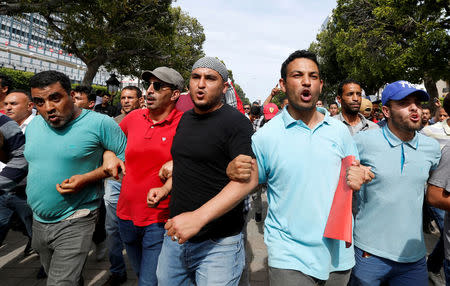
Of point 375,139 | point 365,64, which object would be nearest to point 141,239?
point 375,139

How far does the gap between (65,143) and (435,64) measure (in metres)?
Answer: 17.4

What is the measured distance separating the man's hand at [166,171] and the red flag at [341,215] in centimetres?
122

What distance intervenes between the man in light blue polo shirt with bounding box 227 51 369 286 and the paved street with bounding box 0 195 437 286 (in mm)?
2008

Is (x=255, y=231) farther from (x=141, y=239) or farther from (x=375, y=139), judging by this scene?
(x=375, y=139)

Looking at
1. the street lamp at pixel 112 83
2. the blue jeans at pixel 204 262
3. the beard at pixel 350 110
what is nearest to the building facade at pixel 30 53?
the street lamp at pixel 112 83

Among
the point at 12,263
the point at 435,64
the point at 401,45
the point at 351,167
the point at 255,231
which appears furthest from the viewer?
the point at 401,45

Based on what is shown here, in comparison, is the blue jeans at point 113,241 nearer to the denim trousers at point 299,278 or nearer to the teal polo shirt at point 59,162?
the teal polo shirt at point 59,162

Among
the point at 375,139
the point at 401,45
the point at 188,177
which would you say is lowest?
the point at 188,177

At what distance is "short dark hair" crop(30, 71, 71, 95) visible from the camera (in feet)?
7.60

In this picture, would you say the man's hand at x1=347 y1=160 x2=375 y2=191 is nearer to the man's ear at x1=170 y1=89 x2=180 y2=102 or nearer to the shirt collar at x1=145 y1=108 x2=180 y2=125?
the shirt collar at x1=145 y1=108 x2=180 y2=125

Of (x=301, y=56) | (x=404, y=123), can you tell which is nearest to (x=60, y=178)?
(x=301, y=56)

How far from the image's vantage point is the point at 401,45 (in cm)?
1631

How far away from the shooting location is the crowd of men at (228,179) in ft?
5.59

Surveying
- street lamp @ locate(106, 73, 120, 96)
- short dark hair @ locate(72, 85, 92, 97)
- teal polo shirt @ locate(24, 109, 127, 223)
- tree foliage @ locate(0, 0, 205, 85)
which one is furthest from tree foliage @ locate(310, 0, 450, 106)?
→ teal polo shirt @ locate(24, 109, 127, 223)
